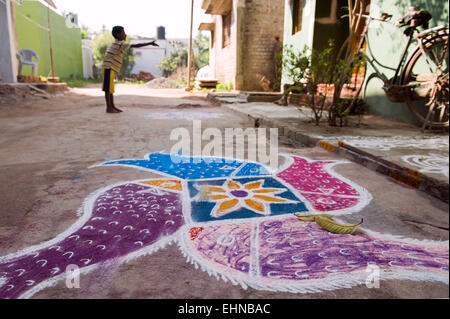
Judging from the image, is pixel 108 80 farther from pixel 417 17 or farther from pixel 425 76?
pixel 425 76

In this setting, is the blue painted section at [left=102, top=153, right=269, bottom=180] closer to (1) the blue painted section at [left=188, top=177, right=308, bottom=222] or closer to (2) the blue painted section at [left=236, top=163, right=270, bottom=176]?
(2) the blue painted section at [left=236, top=163, right=270, bottom=176]

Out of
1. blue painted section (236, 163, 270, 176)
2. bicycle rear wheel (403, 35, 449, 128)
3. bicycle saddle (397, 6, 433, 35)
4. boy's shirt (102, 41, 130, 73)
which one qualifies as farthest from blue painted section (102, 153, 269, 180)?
boy's shirt (102, 41, 130, 73)

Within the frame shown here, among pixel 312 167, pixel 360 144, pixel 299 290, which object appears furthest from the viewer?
pixel 360 144

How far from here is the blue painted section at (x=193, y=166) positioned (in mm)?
2303

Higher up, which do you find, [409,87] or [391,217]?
[409,87]

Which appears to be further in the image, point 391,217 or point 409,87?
point 409,87

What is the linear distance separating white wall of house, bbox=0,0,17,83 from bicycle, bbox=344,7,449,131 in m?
8.87

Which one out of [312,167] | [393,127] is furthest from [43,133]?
[393,127]

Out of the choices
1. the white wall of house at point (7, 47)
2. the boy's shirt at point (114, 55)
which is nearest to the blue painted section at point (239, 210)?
the boy's shirt at point (114, 55)

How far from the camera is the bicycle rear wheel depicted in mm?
3420

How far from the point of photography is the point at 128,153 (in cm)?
290

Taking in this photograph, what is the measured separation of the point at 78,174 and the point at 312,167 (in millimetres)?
1747

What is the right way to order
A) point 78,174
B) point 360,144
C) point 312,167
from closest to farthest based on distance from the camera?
point 78,174 < point 312,167 < point 360,144
